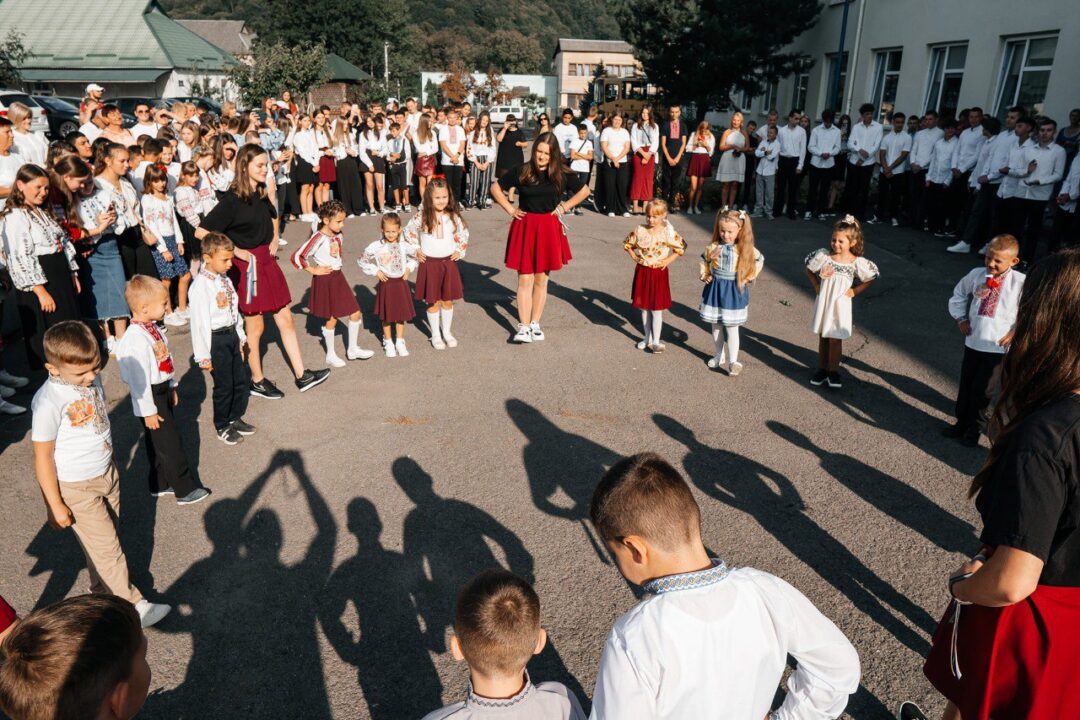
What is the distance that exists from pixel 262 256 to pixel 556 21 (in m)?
126

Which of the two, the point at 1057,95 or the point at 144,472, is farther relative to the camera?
the point at 1057,95

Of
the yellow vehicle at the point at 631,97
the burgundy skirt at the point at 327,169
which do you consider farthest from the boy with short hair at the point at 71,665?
the yellow vehicle at the point at 631,97

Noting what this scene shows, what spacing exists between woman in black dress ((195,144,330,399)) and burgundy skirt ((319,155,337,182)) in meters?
7.75

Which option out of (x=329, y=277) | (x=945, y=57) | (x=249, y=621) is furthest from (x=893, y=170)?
(x=249, y=621)

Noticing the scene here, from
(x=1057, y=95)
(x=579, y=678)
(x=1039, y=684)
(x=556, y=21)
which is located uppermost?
(x=556, y=21)

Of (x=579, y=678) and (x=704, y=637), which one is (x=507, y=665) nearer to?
(x=704, y=637)

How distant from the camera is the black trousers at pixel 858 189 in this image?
14.5 meters

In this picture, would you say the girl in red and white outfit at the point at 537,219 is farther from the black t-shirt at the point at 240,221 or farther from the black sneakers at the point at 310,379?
the black t-shirt at the point at 240,221

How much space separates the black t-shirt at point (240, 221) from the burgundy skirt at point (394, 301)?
1.24 meters

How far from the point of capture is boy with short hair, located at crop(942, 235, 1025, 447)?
17.2 ft

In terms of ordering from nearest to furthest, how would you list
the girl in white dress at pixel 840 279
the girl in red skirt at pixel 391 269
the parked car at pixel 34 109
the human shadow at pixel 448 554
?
the human shadow at pixel 448 554 < the girl in white dress at pixel 840 279 < the girl in red skirt at pixel 391 269 < the parked car at pixel 34 109

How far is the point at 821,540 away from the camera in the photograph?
4.39m

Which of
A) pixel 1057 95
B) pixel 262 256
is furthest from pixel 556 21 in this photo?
pixel 262 256

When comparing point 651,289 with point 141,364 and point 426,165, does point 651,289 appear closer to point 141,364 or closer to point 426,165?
point 141,364
